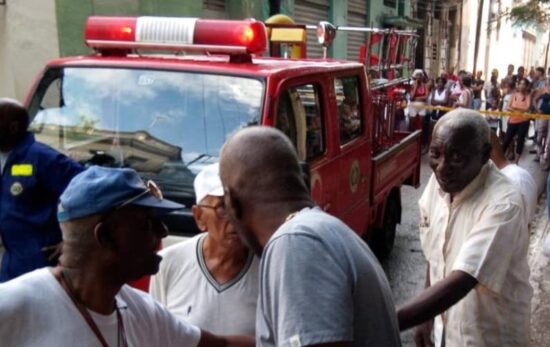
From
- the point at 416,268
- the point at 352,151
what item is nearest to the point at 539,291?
the point at 416,268

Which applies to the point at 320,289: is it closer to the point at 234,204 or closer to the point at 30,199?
the point at 234,204

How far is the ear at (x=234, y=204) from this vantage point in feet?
4.72

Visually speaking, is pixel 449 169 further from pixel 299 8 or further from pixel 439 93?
pixel 299 8

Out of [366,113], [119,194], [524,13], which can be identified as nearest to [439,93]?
[524,13]

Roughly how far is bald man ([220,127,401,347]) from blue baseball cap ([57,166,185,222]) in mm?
287

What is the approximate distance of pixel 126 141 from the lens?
375 cm

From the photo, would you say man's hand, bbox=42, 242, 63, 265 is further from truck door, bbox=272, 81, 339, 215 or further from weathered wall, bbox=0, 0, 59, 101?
weathered wall, bbox=0, 0, 59, 101

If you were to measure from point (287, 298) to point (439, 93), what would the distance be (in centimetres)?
1356

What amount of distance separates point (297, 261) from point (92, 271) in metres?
0.64

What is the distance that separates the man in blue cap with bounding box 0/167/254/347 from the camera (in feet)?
4.97

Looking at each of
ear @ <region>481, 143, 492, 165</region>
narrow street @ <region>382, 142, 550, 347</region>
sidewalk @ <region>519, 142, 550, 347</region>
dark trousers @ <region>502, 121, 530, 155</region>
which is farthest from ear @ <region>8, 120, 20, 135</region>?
dark trousers @ <region>502, 121, 530, 155</region>

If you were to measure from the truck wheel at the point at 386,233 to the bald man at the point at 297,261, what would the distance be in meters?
4.91

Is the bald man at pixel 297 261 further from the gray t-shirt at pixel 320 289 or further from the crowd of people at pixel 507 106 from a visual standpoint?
the crowd of people at pixel 507 106

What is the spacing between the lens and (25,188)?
132 inches
